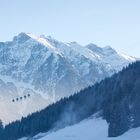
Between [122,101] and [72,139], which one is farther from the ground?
[122,101]

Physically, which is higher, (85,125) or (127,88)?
(127,88)

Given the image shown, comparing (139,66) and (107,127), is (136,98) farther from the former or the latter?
(139,66)

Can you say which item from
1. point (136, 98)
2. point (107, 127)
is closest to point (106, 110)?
point (107, 127)

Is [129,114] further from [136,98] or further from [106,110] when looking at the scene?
[106,110]

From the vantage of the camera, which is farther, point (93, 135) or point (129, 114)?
point (93, 135)

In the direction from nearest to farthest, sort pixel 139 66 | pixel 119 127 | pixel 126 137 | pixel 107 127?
pixel 126 137 → pixel 119 127 → pixel 107 127 → pixel 139 66

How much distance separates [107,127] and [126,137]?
78.8 feet

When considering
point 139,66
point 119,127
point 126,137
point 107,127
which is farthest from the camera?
point 139,66

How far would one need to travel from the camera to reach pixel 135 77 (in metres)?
185

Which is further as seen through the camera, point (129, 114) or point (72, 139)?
point (72, 139)

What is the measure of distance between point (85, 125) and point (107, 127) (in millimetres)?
22932

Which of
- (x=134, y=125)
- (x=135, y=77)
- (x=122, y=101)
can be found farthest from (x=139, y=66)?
(x=134, y=125)

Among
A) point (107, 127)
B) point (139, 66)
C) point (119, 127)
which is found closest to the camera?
point (119, 127)

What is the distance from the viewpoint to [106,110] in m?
183
